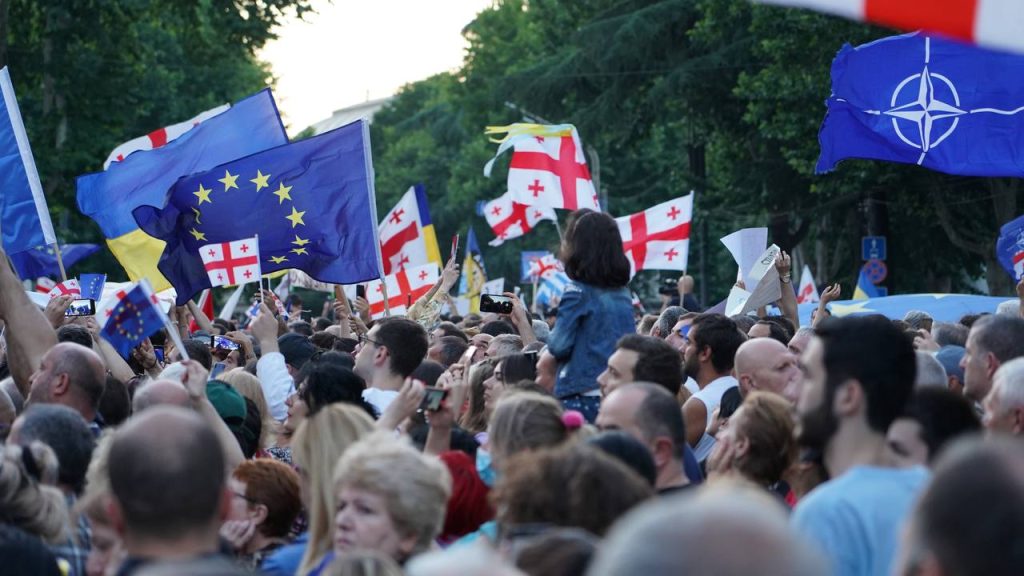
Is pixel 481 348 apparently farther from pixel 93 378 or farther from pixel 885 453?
pixel 885 453

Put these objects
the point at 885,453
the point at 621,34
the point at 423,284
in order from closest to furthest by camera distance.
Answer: the point at 885,453 → the point at 423,284 → the point at 621,34

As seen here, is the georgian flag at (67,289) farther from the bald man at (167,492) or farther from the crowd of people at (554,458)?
the bald man at (167,492)

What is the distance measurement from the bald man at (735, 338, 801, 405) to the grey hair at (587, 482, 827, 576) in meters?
5.13

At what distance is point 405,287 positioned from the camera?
1745 cm

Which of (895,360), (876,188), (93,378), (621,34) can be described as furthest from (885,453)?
(621,34)

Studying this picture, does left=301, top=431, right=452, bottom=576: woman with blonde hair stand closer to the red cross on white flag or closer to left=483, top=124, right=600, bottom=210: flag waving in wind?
the red cross on white flag

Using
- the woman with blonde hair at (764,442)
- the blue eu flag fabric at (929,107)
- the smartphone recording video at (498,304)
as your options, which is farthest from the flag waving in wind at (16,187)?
the woman with blonde hair at (764,442)

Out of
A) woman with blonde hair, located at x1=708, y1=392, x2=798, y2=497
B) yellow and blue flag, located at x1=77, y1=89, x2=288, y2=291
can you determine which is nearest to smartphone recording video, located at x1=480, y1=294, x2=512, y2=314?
woman with blonde hair, located at x1=708, y1=392, x2=798, y2=497

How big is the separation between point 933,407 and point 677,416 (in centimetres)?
109

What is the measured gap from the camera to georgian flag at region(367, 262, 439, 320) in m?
17.1

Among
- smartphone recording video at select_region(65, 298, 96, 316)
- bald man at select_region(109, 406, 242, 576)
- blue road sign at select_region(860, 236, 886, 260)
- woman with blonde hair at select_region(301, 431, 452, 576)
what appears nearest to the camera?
bald man at select_region(109, 406, 242, 576)

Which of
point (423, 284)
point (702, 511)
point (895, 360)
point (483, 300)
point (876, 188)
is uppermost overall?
point (702, 511)

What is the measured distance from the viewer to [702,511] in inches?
85.7

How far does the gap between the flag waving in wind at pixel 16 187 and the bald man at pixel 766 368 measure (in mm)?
6495
